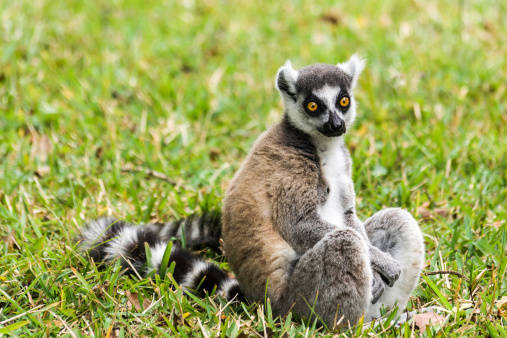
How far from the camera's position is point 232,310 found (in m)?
2.99

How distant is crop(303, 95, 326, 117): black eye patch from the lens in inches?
122

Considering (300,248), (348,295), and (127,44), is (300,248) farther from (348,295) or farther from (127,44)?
(127,44)

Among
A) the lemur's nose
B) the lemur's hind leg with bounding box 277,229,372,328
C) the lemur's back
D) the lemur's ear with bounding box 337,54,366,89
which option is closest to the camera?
the lemur's hind leg with bounding box 277,229,372,328

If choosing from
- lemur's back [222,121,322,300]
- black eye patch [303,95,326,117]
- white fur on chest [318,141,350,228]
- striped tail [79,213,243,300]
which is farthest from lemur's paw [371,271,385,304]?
black eye patch [303,95,326,117]

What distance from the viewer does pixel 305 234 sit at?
9.60ft

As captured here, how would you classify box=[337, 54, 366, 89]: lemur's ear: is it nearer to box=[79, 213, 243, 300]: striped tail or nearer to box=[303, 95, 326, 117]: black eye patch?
box=[303, 95, 326, 117]: black eye patch

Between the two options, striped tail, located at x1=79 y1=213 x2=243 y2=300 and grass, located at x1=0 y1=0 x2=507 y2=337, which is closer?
grass, located at x1=0 y1=0 x2=507 y2=337

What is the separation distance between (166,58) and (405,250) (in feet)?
14.5

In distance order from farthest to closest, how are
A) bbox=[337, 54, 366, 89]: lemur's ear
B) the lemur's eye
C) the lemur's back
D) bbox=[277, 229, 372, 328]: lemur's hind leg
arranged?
bbox=[337, 54, 366, 89]: lemur's ear < the lemur's eye < the lemur's back < bbox=[277, 229, 372, 328]: lemur's hind leg

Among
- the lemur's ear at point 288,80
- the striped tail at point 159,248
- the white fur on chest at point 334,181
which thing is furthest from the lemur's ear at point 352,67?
the striped tail at point 159,248

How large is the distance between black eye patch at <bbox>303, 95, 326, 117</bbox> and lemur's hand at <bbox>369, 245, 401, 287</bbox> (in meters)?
0.81

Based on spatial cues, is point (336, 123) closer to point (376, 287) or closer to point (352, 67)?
point (352, 67)

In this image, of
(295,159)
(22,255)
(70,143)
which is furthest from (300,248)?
(70,143)

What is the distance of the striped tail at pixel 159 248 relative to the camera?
125 inches
